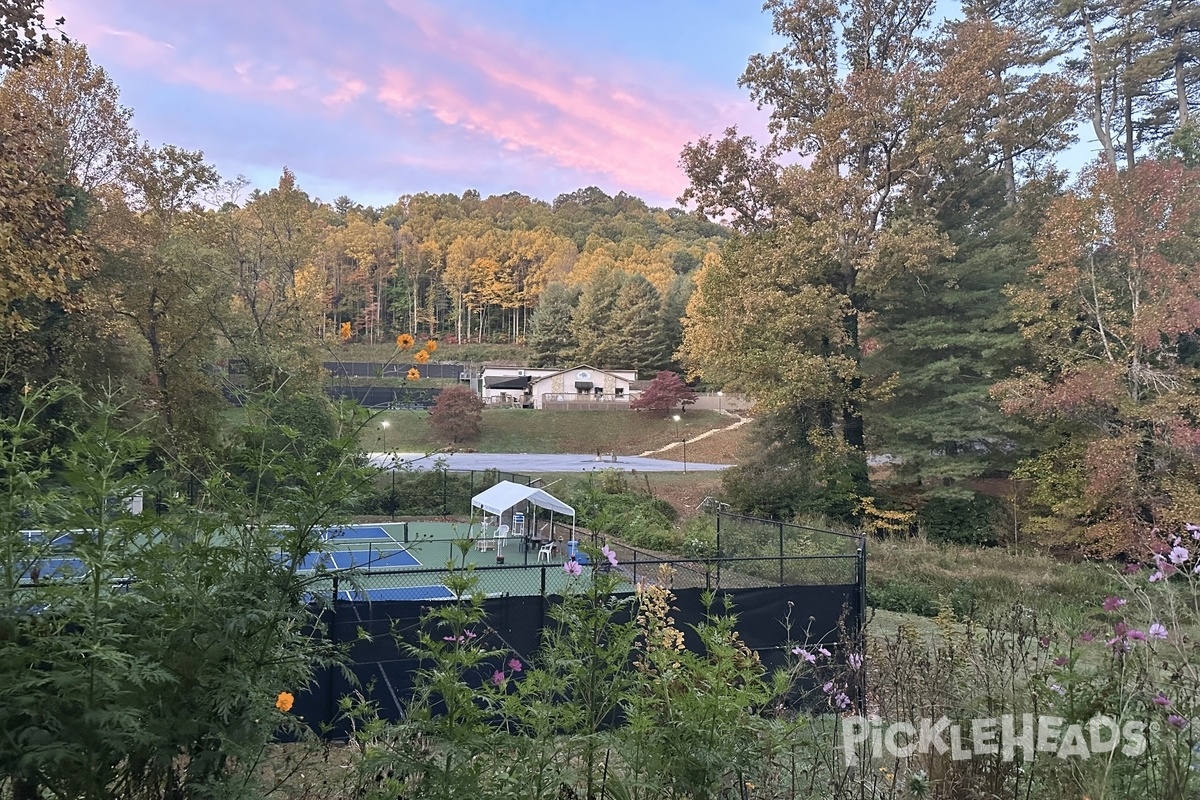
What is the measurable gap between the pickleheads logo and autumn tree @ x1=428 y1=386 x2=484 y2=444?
3326cm

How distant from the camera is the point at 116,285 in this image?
1666cm

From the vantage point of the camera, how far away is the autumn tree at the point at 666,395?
4041 centimetres

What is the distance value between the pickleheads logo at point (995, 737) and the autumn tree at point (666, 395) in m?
38.5

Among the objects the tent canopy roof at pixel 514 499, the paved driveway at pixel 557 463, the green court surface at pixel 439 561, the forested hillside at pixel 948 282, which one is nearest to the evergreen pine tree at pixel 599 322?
the paved driveway at pixel 557 463

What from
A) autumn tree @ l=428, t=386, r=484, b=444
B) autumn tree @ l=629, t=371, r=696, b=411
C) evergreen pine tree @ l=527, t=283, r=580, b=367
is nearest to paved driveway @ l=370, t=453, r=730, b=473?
autumn tree @ l=428, t=386, r=484, b=444

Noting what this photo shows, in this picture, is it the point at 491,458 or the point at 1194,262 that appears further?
the point at 491,458

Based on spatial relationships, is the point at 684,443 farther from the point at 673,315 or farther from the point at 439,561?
the point at 439,561

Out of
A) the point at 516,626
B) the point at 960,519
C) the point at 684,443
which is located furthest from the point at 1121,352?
the point at 684,443

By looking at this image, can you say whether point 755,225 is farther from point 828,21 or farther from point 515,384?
point 515,384

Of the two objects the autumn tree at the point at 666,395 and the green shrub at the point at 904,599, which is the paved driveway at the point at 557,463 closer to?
the autumn tree at the point at 666,395

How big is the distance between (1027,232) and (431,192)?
85.7m

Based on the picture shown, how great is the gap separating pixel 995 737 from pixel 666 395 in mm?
38626

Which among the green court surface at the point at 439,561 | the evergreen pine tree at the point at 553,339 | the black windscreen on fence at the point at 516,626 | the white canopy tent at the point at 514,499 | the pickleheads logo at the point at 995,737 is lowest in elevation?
the green court surface at the point at 439,561

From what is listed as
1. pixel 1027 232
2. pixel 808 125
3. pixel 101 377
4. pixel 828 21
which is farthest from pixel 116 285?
pixel 1027 232
